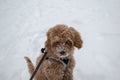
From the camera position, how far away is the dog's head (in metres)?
2.68

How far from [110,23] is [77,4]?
1.86 m

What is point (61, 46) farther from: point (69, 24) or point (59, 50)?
point (69, 24)

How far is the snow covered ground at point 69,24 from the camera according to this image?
389cm

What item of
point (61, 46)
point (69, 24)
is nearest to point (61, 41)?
point (61, 46)

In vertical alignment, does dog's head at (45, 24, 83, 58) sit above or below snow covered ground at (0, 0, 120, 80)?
above

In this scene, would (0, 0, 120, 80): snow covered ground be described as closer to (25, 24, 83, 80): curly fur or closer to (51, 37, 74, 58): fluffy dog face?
(25, 24, 83, 80): curly fur

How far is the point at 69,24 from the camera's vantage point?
5402mm

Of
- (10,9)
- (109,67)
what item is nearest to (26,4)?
(10,9)

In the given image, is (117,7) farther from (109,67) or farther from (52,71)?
(52,71)

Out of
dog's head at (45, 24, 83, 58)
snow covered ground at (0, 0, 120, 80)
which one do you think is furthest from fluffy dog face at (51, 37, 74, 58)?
snow covered ground at (0, 0, 120, 80)

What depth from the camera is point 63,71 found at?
9.80ft

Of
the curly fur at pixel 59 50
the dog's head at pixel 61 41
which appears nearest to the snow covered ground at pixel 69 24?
the curly fur at pixel 59 50

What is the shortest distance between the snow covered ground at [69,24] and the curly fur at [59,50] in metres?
0.83

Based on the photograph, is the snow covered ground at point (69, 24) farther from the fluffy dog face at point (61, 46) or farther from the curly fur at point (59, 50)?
the fluffy dog face at point (61, 46)
